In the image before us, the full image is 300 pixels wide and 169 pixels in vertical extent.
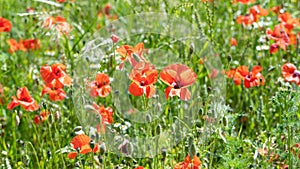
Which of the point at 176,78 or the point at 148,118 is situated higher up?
the point at 176,78

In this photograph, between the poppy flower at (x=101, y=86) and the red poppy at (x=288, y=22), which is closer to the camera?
the poppy flower at (x=101, y=86)

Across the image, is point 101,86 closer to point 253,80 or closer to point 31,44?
point 253,80

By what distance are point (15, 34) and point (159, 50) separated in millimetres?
1083

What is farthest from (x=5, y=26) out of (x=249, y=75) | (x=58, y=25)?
(x=249, y=75)

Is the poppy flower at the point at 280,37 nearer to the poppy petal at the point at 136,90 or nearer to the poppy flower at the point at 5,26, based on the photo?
the poppy petal at the point at 136,90

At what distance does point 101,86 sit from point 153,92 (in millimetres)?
442

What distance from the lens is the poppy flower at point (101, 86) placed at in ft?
8.11

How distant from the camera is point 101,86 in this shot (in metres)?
2.50

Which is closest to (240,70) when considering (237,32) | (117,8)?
(237,32)

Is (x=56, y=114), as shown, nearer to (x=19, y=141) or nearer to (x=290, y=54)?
(x=19, y=141)

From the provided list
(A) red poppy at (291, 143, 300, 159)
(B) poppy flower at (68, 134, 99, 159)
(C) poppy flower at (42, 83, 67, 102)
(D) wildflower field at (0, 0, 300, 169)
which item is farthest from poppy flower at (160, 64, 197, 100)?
(C) poppy flower at (42, 83, 67, 102)

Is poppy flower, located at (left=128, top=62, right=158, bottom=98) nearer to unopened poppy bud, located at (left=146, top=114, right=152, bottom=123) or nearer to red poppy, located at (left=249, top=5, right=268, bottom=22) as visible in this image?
unopened poppy bud, located at (left=146, top=114, right=152, bottom=123)

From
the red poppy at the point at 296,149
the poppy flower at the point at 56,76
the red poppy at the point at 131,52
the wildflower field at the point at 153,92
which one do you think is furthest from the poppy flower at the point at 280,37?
the poppy flower at the point at 56,76

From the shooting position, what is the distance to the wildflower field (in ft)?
7.38
